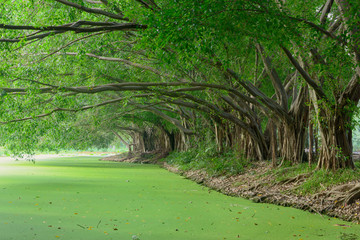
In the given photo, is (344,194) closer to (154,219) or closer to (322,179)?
(322,179)

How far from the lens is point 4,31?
7516mm

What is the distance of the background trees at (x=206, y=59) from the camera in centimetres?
562

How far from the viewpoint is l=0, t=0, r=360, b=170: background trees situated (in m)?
5.62

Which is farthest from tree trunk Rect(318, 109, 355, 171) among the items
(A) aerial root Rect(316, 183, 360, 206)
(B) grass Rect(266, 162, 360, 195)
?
(A) aerial root Rect(316, 183, 360, 206)

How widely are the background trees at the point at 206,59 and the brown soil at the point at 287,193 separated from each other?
2.70 feet

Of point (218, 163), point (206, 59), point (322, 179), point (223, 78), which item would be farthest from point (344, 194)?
point (218, 163)

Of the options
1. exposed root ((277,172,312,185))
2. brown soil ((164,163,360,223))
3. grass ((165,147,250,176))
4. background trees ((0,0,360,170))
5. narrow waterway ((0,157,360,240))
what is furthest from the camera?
grass ((165,147,250,176))

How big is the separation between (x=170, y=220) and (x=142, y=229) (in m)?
0.79

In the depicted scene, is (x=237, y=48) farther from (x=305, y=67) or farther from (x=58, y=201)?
(x=58, y=201)

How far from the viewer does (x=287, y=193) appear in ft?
26.9

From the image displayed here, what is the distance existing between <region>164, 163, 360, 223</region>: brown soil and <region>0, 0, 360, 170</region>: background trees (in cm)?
82

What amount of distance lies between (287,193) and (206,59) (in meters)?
2.98

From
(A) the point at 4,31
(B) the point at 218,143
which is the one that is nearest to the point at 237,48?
(A) the point at 4,31

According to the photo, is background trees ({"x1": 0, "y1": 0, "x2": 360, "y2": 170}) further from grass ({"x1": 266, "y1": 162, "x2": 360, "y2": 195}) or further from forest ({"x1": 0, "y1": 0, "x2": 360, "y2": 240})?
grass ({"x1": 266, "y1": 162, "x2": 360, "y2": 195})
